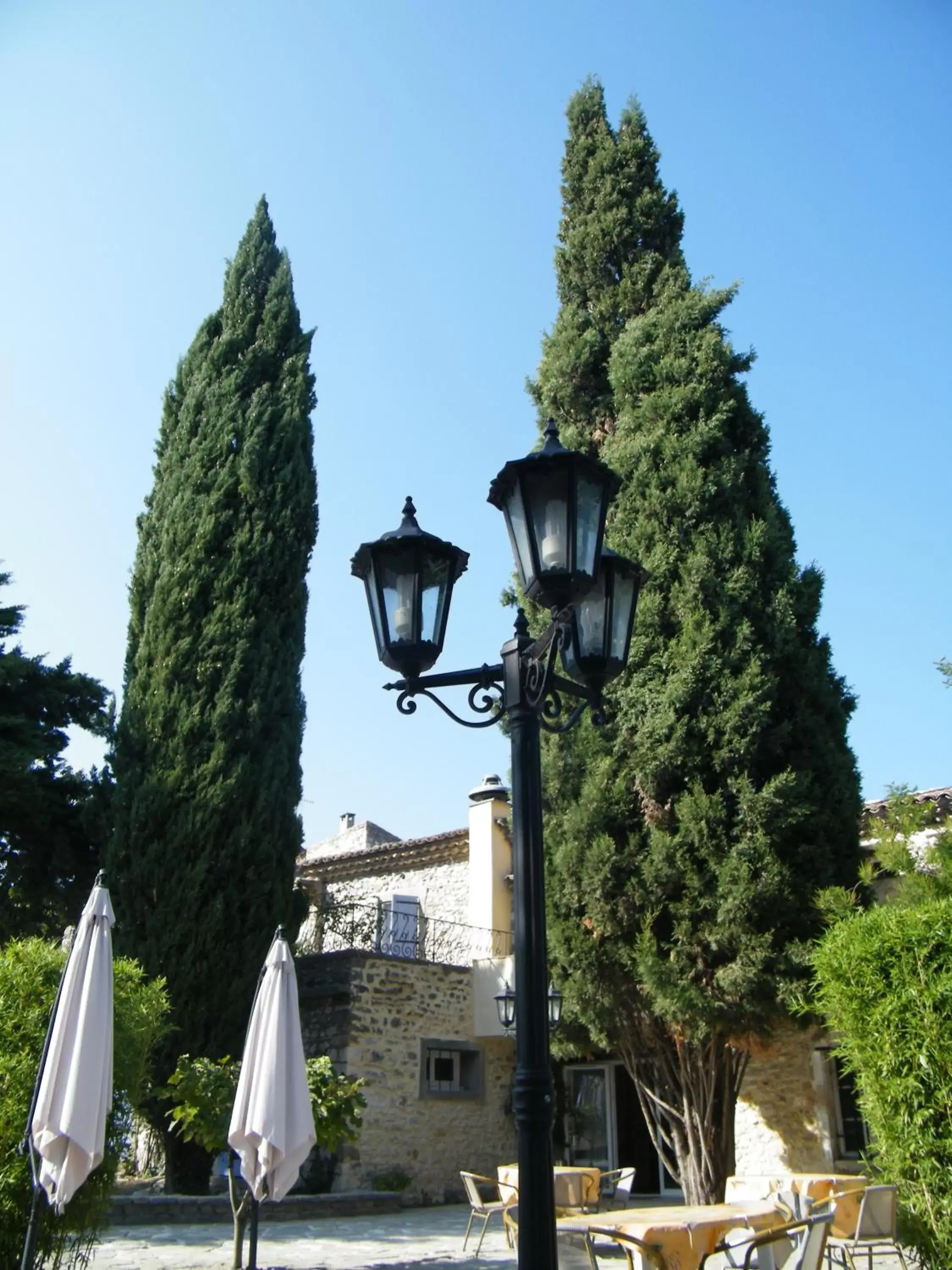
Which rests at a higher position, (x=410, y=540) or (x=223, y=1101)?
(x=410, y=540)

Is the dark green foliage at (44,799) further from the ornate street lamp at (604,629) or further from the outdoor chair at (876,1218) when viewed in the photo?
the ornate street lamp at (604,629)

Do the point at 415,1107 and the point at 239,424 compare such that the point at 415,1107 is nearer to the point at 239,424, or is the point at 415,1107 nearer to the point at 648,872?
the point at 648,872

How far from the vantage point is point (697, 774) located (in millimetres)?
12156

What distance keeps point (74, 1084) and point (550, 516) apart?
4.35 meters

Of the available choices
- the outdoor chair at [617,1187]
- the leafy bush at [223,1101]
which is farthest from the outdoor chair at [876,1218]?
the leafy bush at [223,1101]

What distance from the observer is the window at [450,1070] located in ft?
50.5

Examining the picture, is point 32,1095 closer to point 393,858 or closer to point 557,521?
point 557,521

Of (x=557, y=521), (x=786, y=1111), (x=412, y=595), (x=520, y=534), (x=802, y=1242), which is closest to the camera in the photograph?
(x=557, y=521)

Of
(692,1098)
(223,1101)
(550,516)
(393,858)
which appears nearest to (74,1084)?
(223,1101)

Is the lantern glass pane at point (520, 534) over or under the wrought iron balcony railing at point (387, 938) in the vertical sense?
over

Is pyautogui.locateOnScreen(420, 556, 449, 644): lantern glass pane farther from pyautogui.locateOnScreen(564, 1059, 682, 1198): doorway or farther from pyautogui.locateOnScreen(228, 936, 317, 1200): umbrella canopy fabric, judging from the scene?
pyautogui.locateOnScreen(564, 1059, 682, 1198): doorway

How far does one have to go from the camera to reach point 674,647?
12.6m

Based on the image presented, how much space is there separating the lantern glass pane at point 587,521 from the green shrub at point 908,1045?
10.3 feet

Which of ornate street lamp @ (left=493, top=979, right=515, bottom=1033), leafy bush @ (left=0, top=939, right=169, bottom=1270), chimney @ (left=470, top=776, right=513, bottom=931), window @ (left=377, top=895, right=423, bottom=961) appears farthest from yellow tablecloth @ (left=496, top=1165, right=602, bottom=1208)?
chimney @ (left=470, top=776, right=513, bottom=931)
